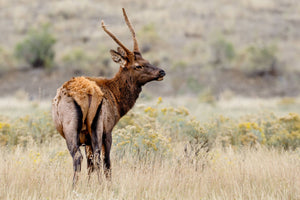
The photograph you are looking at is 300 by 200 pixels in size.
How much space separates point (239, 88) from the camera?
32906mm

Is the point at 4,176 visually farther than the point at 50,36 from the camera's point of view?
No

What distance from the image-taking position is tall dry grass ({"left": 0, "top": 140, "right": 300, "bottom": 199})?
624cm

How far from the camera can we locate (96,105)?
644 centimetres

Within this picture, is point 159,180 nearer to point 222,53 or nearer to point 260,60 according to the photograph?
point 260,60

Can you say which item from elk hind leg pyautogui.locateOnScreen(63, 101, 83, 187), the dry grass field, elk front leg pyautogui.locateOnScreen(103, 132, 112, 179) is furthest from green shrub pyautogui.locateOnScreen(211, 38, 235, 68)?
elk hind leg pyautogui.locateOnScreen(63, 101, 83, 187)

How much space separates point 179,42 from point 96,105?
118 ft

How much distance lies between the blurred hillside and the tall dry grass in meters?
16.1

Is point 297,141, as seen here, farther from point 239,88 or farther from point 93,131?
point 239,88

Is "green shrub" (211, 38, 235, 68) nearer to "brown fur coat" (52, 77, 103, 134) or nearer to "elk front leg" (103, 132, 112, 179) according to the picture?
"elk front leg" (103, 132, 112, 179)

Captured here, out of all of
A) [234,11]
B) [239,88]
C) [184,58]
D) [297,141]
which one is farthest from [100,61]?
[297,141]

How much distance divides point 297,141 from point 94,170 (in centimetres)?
619

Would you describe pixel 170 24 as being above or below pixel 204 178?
above

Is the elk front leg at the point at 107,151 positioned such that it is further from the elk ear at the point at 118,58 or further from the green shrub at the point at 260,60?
the green shrub at the point at 260,60

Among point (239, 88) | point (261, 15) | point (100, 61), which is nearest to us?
point (239, 88)
